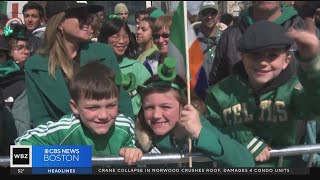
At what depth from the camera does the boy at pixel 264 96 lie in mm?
2248

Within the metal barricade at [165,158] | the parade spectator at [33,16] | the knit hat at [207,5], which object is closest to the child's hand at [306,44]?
the metal barricade at [165,158]

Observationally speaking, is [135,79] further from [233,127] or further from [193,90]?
[233,127]

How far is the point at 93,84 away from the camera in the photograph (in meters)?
2.45

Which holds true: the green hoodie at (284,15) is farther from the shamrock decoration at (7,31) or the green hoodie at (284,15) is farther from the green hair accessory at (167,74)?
the shamrock decoration at (7,31)

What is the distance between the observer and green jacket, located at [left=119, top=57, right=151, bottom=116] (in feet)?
8.48

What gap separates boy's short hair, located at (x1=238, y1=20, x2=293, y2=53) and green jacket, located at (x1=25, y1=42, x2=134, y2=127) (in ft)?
1.88

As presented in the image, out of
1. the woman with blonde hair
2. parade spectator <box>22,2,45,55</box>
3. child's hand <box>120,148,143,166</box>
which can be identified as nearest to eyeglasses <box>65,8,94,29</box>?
the woman with blonde hair

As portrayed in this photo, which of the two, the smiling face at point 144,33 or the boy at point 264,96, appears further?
the smiling face at point 144,33

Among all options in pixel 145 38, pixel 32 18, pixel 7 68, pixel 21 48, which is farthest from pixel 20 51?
pixel 32 18

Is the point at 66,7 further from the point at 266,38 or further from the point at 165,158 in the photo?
the point at 266,38

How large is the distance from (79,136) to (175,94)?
0.42 m

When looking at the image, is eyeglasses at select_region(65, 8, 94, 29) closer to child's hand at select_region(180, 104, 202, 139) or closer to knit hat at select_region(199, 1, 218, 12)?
knit hat at select_region(199, 1, 218, 12)
